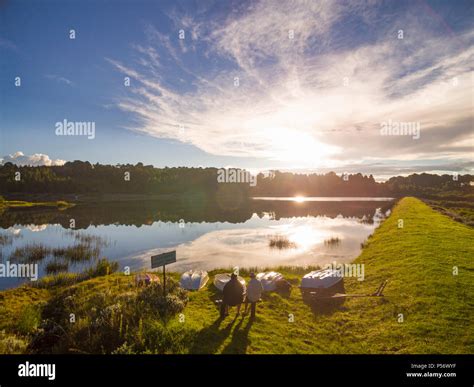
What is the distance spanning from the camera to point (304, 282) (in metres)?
18.3

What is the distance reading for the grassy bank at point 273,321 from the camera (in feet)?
35.0

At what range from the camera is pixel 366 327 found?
13.0m

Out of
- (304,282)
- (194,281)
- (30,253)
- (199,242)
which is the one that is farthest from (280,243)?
(30,253)

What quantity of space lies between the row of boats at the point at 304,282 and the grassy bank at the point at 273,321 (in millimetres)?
846

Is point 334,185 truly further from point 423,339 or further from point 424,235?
point 423,339

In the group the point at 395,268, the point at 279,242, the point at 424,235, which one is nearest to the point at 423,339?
the point at 395,268

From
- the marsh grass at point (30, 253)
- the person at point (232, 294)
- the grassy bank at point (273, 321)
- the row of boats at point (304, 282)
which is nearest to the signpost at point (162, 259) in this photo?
the grassy bank at point (273, 321)

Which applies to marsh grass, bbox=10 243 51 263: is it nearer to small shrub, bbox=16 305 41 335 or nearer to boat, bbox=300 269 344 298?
small shrub, bbox=16 305 41 335

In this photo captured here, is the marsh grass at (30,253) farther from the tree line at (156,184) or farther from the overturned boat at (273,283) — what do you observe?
the tree line at (156,184)

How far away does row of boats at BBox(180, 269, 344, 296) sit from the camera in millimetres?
17719

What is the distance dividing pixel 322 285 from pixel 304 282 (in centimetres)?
120

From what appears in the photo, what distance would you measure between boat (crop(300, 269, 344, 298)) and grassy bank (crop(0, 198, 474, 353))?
3.08 ft

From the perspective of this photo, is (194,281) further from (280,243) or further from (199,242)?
(280,243)

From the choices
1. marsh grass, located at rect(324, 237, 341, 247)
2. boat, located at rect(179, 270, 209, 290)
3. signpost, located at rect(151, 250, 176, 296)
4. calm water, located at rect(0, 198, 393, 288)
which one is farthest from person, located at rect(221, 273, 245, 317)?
marsh grass, located at rect(324, 237, 341, 247)
